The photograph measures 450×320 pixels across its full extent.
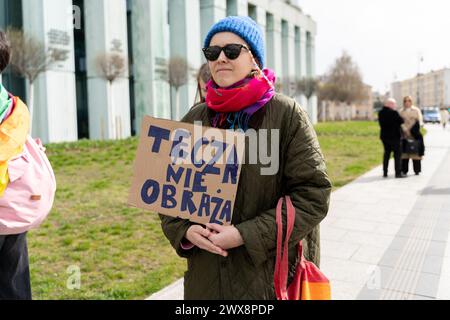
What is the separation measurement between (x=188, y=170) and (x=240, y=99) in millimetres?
378

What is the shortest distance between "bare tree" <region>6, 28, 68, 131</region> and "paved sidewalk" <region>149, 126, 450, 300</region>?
40.2 ft

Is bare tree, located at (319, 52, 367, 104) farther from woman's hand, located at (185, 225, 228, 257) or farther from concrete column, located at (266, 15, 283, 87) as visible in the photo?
woman's hand, located at (185, 225, 228, 257)

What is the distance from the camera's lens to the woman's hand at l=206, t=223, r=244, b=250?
182 cm

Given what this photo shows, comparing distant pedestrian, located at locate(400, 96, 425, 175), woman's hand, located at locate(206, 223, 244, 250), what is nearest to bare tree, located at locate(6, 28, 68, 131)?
distant pedestrian, located at locate(400, 96, 425, 175)

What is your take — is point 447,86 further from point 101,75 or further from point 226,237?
point 226,237

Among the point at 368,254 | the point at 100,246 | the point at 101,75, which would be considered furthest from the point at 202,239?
the point at 101,75

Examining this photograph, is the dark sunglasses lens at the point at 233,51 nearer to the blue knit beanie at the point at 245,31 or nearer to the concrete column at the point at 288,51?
the blue knit beanie at the point at 245,31

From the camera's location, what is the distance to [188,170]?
1.91 m

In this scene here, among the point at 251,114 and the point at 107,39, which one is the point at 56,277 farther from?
→ the point at 107,39

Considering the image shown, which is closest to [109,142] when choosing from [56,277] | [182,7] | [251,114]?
[182,7]

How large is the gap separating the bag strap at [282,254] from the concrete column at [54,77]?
56.2 ft

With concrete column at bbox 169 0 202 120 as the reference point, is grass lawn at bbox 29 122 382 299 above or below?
below

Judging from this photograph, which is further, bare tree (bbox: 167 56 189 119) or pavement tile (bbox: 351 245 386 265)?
bare tree (bbox: 167 56 189 119)

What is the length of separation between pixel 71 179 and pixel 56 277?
6652 millimetres
